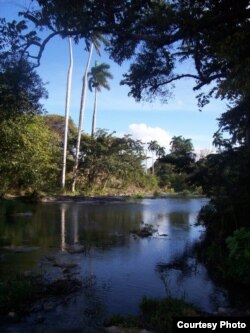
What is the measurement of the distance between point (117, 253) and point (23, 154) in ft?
67.1

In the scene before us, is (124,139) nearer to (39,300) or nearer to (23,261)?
(23,261)

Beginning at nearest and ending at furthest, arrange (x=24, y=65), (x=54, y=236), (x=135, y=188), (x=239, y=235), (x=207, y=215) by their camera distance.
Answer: (x=239, y=235) → (x=24, y=65) → (x=207, y=215) → (x=54, y=236) → (x=135, y=188)

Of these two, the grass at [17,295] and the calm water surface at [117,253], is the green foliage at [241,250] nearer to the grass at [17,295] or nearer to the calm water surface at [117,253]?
the calm water surface at [117,253]

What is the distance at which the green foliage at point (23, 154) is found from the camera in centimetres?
Result: 3124

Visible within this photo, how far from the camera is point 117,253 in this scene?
14.9m

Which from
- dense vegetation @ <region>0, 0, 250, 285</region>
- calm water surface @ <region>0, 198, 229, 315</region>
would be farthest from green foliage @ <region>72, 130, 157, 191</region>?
dense vegetation @ <region>0, 0, 250, 285</region>

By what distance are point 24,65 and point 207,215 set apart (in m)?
8.36

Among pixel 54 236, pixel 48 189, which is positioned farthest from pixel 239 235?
pixel 48 189

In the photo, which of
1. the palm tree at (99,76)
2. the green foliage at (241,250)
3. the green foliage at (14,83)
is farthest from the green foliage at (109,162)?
the green foliage at (241,250)

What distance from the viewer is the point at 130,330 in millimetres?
7133

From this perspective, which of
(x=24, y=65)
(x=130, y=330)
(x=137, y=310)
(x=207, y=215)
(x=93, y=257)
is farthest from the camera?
(x=207, y=215)

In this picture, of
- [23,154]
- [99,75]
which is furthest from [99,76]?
[23,154]

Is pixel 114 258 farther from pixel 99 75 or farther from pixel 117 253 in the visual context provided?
pixel 99 75

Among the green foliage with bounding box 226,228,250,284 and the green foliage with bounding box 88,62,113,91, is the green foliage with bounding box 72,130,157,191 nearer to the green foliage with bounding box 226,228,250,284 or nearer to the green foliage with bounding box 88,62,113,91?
the green foliage with bounding box 88,62,113,91
